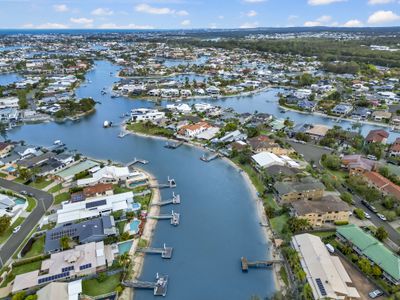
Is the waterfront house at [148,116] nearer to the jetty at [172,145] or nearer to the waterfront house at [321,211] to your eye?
the jetty at [172,145]

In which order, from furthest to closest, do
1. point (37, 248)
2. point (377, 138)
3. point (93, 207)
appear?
point (377, 138)
point (93, 207)
point (37, 248)

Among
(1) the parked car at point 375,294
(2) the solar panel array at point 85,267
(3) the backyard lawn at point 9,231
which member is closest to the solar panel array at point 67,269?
(2) the solar panel array at point 85,267

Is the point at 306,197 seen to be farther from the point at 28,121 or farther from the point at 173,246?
the point at 28,121

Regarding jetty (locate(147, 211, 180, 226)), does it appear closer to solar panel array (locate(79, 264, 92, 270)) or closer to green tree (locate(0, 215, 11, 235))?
solar panel array (locate(79, 264, 92, 270))

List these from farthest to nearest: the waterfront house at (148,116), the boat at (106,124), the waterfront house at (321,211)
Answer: the waterfront house at (148,116) < the boat at (106,124) < the waterfront house at (321,211)

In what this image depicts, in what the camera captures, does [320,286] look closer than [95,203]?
Yes

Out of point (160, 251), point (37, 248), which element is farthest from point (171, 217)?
point (37, 248)

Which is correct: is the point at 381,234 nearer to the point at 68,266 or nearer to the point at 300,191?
the point at 300,191
